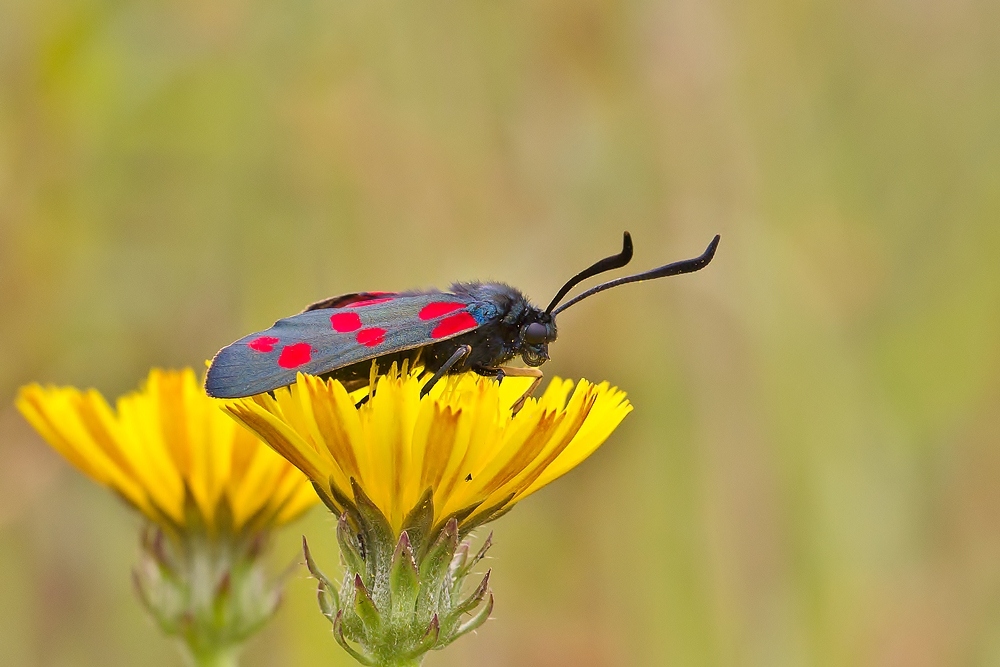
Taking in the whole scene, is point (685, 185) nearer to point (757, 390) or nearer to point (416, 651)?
point (757, 390)

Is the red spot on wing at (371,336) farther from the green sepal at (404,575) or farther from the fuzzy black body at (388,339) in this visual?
the green sepal at (404,575)

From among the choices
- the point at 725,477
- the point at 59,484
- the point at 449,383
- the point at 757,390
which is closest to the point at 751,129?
the point at 757,390

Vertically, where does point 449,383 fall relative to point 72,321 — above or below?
below

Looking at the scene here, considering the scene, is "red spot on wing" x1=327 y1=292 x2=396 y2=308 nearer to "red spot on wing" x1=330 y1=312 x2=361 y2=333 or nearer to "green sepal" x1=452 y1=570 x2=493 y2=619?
"red spot on wing" x1=330 y1=312 x2=361 y2=333

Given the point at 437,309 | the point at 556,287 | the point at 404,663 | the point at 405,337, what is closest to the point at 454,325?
the point at 437,309

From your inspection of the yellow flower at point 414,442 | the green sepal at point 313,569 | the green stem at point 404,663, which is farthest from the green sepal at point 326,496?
the green stem at point 404,663

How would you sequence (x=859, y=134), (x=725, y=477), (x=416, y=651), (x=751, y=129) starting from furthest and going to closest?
1. (x=859, y=134)
2. (x=751, y=129)
3. (x=725, y=477)
4. (x=416, y=651)
